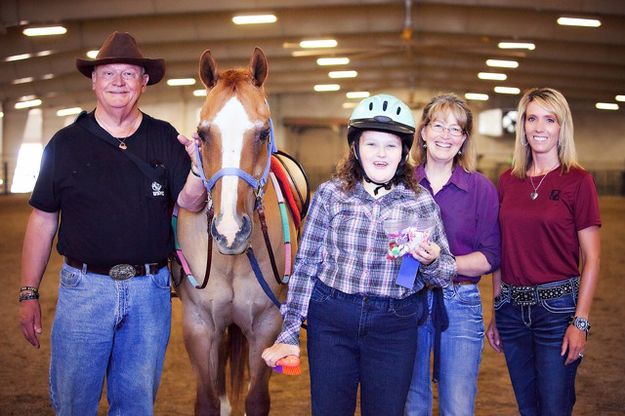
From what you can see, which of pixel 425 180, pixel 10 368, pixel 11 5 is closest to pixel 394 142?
pixel 425 180

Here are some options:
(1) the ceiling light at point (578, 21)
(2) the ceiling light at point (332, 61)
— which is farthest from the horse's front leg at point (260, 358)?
(2) the ceiling light at point (332, 61)

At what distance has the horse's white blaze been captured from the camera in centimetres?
264

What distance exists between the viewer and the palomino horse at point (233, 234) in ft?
8.91

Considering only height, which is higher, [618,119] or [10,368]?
[618,119]

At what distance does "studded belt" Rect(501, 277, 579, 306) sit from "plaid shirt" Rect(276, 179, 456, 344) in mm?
479

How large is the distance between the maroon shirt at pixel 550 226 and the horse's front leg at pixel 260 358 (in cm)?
118

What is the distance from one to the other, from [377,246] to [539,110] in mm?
1064

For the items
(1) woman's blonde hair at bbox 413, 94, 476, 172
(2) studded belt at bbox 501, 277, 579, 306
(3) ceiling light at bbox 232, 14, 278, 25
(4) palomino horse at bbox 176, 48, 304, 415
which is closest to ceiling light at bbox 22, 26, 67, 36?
(3) ceiling light at bbox 232, 14, 278, 25

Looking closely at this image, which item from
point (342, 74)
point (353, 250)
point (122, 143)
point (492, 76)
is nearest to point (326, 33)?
point (342, 74)

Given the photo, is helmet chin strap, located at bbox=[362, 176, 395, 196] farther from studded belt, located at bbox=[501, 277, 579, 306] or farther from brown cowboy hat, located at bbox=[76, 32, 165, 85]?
brown cowboy hat, located at bbox=[76, 32, 165, 85]

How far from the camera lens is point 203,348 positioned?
3.31m

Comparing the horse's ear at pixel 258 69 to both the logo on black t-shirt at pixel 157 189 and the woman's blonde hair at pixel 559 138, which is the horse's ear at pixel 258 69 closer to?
the logo on black t-shirt at pixel 157 189

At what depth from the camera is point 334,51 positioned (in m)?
13.5

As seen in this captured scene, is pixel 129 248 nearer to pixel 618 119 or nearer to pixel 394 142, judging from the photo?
pixel 394 142
